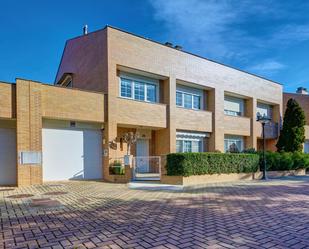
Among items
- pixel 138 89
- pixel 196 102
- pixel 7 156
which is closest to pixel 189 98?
pixel 196 102

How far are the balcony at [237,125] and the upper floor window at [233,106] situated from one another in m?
0.85

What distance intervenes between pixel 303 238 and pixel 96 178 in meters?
11.7

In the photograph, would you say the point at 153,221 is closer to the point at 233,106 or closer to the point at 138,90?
the point at 138,90

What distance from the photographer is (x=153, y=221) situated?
19.4 ft

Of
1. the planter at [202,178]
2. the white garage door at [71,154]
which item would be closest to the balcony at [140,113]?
the white garage door at [71,154]

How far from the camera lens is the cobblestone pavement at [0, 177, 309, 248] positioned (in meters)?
4.60

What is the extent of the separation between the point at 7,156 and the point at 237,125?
1696 cm

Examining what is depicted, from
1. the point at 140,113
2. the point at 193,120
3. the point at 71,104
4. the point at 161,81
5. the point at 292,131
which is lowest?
the point at 292,131

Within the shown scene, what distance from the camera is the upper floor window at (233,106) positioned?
23094 mm

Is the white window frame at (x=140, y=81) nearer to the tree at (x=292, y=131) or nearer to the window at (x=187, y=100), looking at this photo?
Answer: the window at (x=187, y=100)

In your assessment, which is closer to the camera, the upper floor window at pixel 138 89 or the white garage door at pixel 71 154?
the white garage door at pixel 71 154

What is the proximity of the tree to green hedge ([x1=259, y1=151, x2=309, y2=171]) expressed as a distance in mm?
3016

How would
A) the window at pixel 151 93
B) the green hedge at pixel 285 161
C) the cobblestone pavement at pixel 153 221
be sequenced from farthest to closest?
the window at pixel 151 93, the green hedge at pixel 285 161, the cobblestone pavement at pixel 153 221

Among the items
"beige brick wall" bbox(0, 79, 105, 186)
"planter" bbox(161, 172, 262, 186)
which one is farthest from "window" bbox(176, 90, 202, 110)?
"beige brick wall" bbox(0, 79, 105, 186)
